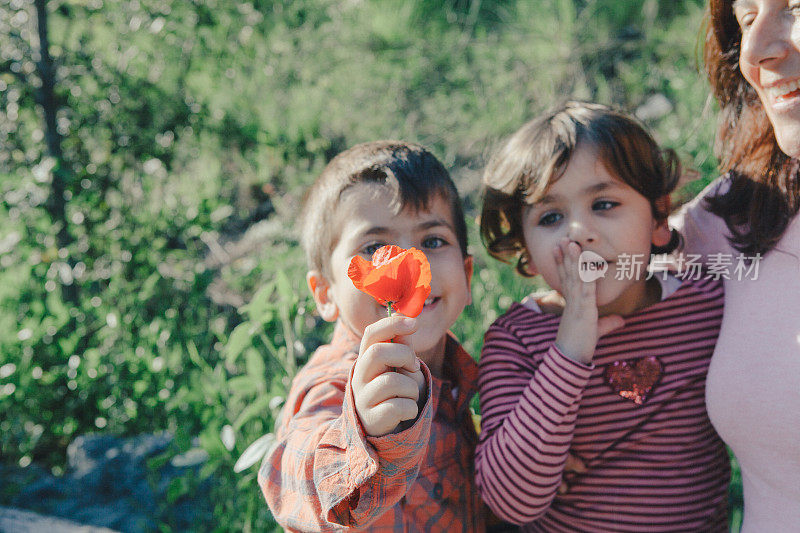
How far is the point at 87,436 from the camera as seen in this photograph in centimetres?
221

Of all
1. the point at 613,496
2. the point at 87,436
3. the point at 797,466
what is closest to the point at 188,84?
the point at 87,436

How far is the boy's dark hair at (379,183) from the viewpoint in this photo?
1.24 m

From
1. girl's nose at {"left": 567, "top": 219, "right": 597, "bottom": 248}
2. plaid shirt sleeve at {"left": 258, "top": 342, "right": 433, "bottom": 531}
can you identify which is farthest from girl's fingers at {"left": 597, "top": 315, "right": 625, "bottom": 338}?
plaid shirt sleeve at {"left": 258, "top": 342, "right": 433, "bottom": 531}

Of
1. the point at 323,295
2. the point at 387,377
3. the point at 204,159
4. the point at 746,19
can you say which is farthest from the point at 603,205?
the point at 204,159

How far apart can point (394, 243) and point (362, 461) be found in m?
0.46

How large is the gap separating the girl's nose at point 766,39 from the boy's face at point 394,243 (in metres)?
0.65

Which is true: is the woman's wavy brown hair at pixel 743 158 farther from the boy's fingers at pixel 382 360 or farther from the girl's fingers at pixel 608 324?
the boy's fingers at pixel 382 360

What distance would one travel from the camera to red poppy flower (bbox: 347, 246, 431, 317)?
794 millimetres

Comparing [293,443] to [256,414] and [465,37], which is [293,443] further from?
[465,37]

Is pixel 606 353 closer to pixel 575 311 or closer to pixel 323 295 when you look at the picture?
pixel 575 311

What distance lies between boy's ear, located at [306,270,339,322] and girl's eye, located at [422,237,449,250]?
228mm

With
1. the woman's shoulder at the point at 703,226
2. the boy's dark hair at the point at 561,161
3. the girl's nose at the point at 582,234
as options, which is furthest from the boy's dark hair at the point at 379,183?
the woman's shoulder at the point at 703,226

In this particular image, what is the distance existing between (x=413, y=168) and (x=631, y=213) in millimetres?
482

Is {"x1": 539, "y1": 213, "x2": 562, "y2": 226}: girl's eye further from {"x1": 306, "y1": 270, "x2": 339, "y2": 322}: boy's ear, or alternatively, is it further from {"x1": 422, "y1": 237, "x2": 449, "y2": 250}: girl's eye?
{"x1": 306, "y1": 270, "x2": 339, "y2": 322}: boy's ear
